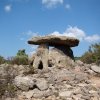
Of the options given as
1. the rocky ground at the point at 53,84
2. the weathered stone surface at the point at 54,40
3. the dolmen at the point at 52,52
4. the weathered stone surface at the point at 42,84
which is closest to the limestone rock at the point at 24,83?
the rocky ground at the point at 53,84

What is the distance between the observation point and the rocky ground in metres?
12.2

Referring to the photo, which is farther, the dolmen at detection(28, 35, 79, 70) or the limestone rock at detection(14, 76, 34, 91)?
the dolmen at detection(28, 35, 79, 70)

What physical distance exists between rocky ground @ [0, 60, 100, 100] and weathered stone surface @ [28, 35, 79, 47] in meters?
2.45

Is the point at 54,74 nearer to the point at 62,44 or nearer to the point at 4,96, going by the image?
the point at 4,96

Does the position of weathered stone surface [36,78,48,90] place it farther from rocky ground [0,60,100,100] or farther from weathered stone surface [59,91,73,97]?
weathered stone surface [59,91,73,97]

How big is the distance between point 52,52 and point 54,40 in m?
0.68

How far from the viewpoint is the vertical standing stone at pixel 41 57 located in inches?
677

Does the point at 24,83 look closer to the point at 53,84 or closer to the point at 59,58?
the point at 53,84

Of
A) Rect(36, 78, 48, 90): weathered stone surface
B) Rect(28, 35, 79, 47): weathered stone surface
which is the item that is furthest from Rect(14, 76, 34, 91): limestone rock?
Rect(28, 35, 79, 47): weathered stone surface

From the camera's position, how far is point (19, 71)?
15.0 m

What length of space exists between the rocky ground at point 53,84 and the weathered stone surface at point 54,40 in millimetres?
2454

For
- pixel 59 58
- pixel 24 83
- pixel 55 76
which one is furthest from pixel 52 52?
pixel 24 83

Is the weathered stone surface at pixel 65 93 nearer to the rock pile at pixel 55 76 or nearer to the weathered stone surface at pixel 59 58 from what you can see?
the rock pile at pixel 55 76

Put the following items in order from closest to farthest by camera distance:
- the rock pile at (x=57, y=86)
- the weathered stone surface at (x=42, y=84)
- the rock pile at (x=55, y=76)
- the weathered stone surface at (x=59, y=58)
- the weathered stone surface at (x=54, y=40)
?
the rock pile at (x=57, y=86) < the rock pile at (x=55, y=76) < the weathered stone surface at (x=42, y=84) < the weathered stone surface at (x=59, y=58) < the weathered stone surface at (x=54, y=40)
